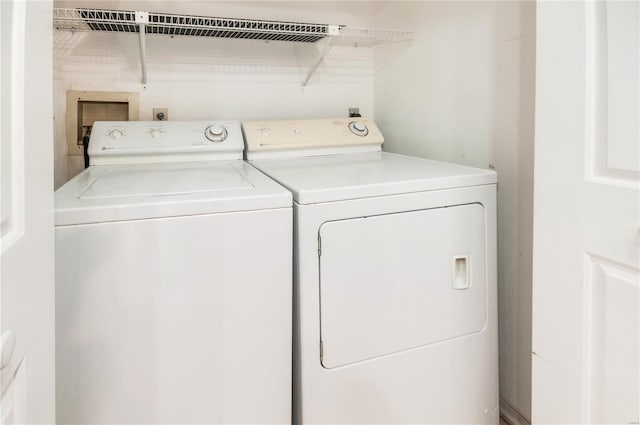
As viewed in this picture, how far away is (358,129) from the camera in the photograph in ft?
7.06

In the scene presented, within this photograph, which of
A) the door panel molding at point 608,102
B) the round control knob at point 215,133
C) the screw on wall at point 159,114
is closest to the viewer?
the door panel molding at point 608,102

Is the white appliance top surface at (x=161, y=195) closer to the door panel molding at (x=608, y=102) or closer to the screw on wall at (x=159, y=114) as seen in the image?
the screw on wall at (x=159, y=114)

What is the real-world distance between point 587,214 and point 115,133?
167 centimetres

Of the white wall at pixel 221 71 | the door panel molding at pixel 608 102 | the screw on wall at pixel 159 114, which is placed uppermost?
the white wall at pixel 221 71

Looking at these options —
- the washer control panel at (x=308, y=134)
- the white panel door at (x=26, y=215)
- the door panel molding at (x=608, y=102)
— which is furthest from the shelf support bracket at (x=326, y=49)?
the white panel door at (x=26, y=215)

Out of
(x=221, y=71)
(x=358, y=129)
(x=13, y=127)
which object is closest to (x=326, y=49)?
(x=358, y=129)

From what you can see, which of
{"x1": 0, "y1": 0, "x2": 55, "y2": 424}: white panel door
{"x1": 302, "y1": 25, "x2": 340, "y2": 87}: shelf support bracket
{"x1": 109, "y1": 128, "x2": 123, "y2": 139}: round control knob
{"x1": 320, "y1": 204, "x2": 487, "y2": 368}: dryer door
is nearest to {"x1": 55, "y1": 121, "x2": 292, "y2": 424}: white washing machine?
{"x1": 320, "y1": 204, "x2": 487, "y2": 368}: dryer door

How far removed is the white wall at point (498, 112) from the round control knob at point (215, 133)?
2.94 feet

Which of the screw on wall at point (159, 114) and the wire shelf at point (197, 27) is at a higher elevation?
the wire shelf at point (197, 27)

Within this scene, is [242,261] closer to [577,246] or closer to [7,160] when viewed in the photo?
[7,160]

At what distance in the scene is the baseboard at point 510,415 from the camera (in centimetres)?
162

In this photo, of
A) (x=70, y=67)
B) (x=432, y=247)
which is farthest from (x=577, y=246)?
(x=70, y=67)

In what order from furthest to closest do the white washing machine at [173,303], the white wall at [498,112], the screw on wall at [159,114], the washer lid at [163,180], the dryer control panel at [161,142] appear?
1. the screw on wall at [159,114]
2. the dryer control panel at [161,142]
3. the white wall at [498,112]
4. the washer lid at [163,180]
5. the white washing machine at [173,303]

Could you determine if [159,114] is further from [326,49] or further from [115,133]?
[326,49]
